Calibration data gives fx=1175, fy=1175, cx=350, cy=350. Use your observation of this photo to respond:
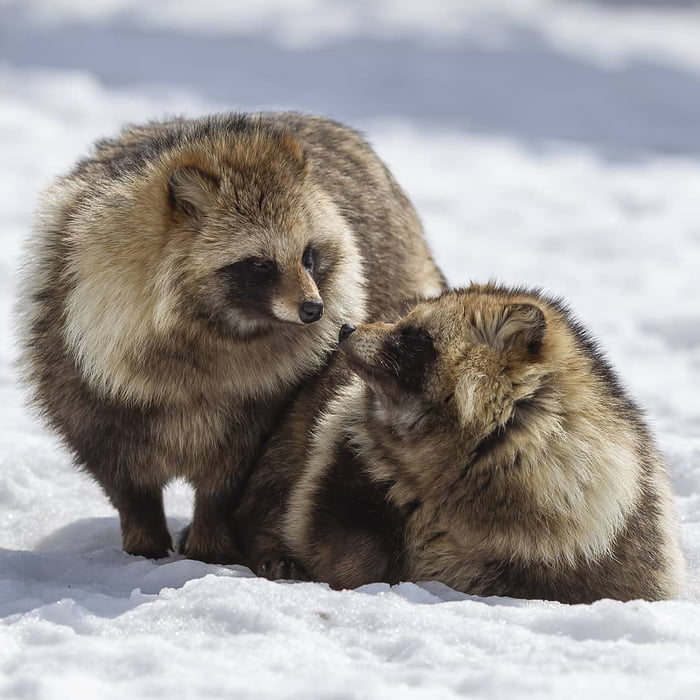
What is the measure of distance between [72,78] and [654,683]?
9918 mm

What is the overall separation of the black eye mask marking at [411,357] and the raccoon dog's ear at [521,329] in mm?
235

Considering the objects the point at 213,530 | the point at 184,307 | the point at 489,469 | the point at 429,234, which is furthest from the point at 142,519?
the point at 429,234

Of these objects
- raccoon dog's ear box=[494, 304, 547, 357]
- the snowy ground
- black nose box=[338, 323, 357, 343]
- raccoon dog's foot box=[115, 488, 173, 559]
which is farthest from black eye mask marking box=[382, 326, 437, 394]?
raccoon dog's foot box=[115, 488, 173, 559]

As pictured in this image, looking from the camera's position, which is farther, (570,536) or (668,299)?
(668,299)

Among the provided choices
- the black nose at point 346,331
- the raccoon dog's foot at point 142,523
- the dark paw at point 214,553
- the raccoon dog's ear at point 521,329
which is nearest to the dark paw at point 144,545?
the raccoon dog's foot at point 142,523

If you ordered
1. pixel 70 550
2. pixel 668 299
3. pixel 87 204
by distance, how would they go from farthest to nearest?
1. pixel 668 299
2. pixel 70 550
3. pixel 87 204

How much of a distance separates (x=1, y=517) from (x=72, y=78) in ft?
24.8

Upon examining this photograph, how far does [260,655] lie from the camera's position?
307 cm

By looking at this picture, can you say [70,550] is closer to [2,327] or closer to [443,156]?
[2,327]

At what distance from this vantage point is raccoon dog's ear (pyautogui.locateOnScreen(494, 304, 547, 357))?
12.1 ft

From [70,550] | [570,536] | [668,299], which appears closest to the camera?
[570,536]

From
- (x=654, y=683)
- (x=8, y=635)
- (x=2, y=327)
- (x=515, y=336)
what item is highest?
(x=515, y=336)

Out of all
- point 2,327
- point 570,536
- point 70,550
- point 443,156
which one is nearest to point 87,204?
point 70,550

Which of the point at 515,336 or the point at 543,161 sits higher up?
the point at 515,336
